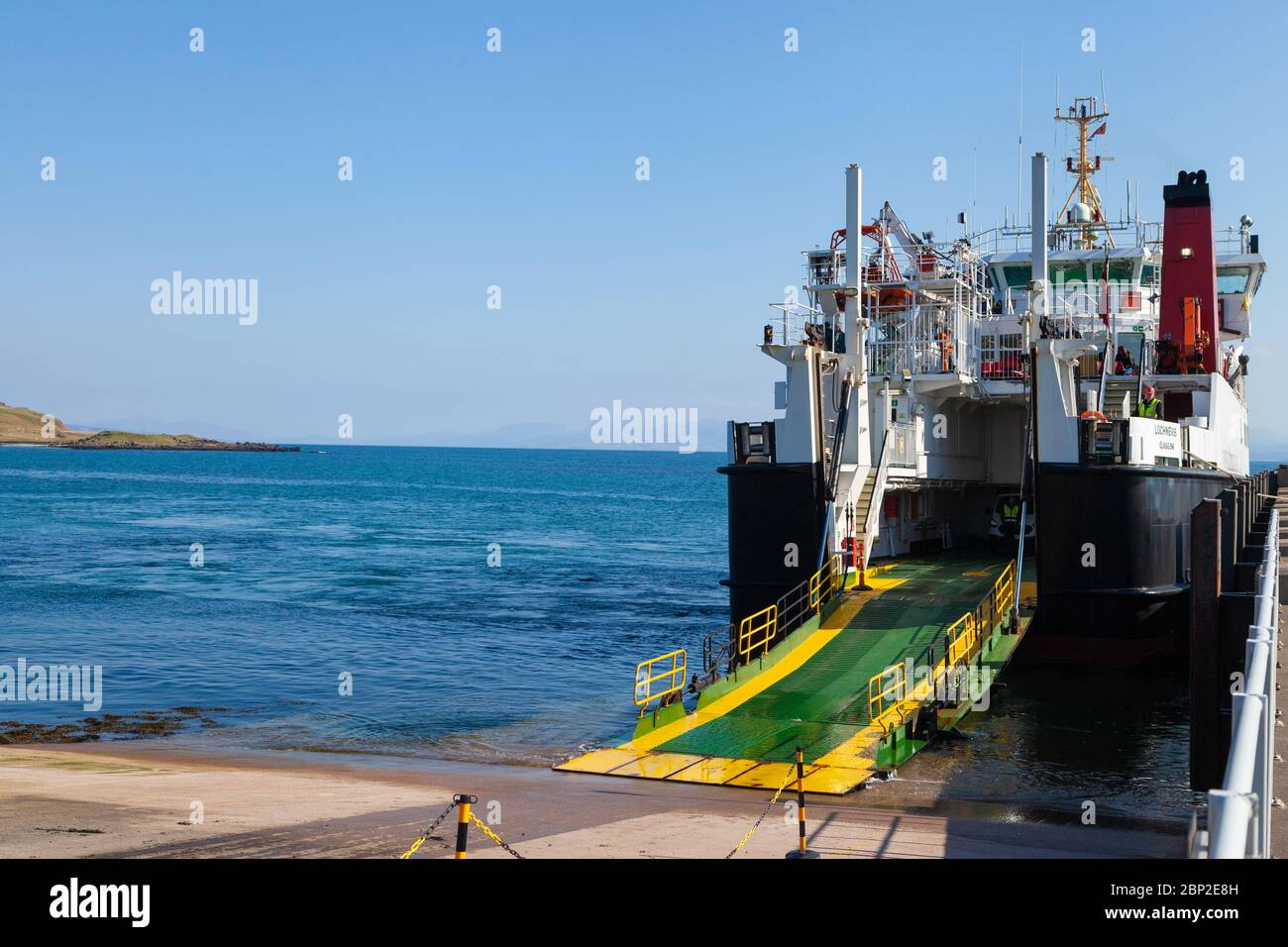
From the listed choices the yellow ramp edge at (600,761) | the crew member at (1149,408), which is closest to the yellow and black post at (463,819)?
the yellow ramp edge at (600,761)

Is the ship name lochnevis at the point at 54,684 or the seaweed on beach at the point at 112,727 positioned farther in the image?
the ship name lochnevis at the point at 54,684

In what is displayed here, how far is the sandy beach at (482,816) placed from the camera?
428 inches

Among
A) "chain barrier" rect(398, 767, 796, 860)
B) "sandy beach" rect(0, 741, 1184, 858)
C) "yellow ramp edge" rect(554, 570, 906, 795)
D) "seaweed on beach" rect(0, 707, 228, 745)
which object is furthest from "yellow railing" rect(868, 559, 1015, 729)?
"seaweed on beach" rect(0, 707, 228, 745)

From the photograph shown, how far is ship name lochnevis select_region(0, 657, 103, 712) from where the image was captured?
22.6 m

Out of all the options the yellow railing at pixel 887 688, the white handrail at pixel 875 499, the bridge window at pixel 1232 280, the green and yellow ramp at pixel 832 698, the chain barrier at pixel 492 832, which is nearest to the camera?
the chain barrier at pixel 492 832

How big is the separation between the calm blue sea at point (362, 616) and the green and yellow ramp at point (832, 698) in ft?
11.7

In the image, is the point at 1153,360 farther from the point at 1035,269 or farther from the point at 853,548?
the point at 853,548

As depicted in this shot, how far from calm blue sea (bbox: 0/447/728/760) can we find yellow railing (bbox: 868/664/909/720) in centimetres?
516

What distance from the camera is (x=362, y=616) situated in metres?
35.0

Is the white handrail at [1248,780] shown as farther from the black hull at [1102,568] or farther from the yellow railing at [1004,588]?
the black hull at [1102,568]

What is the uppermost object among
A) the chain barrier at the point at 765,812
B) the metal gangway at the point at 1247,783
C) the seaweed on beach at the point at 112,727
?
the metal gangway at the point at 1247,783

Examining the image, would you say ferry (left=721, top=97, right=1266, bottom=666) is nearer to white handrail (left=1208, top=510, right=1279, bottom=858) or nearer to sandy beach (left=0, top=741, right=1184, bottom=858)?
sandy beach (left=0, top=741, right=1184, bottom=858)
